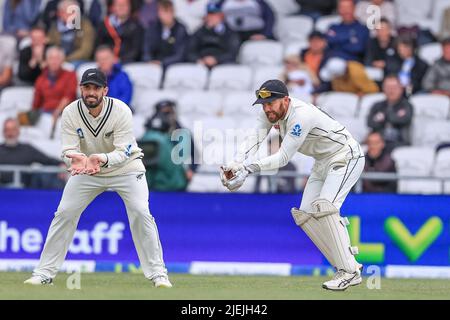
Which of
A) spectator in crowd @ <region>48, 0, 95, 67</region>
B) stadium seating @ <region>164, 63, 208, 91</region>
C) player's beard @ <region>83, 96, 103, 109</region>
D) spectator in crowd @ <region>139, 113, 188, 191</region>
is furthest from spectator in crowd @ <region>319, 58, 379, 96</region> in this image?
player's beard @ <region>83, 96, 103, 109</region>

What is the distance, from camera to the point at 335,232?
13516 millimetres

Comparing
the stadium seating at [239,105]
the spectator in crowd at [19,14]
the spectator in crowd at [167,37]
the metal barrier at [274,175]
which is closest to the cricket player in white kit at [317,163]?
the metal barrier at [274,175]

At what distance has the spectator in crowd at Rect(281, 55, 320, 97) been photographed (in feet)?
65.6

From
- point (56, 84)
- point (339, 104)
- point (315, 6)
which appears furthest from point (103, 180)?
point (315, 6)

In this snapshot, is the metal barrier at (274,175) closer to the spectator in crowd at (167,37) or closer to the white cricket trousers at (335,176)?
the white cricket trousers at (335,176)

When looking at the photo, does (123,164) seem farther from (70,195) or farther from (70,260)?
(70,260)

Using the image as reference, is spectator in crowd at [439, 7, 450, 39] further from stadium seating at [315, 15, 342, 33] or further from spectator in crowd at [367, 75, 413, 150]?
spectator in crowd at [367, 75, 413, 150]

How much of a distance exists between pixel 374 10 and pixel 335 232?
8.57 metres

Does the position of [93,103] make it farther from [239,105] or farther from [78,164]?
[239,105]

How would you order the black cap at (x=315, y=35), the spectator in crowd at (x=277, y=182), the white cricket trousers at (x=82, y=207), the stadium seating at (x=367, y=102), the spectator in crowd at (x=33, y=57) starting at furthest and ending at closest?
the spectator in crowd at (x=33, y=57) → the black cap at (x=315, y=35) → the stadium seating at (x=367, y=102) → the spectator in crowd at (x=277, y=182) → the white cricket trousers at (x=82, y=207)

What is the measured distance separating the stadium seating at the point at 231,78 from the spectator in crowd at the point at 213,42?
12.5 inches

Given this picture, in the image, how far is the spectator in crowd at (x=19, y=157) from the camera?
59.7 ft
